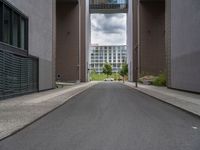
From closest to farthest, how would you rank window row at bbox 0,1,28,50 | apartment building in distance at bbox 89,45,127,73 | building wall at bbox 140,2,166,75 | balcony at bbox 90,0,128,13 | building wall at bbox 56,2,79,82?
window row at bbox 0,1,28,50, building wall at bbox 140,2,166,75, building wall at bbox 56,2,79,82, balcony at bbox 90,0,128,13, apartment building in distance at bbox 89,45,127,73

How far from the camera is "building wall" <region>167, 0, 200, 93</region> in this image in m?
24.2

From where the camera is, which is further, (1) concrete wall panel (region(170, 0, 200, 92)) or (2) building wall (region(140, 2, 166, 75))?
(2) building wall (region(140, 2, 166, 75))

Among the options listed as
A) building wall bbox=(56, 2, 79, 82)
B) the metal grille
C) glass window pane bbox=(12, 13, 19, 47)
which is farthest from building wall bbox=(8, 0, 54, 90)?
building wall bbox=(56, 2, 79, 82)

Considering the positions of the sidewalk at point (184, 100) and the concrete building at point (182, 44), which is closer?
the sidewalk at point (184, 100)

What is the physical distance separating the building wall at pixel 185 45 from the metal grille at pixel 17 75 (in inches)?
489

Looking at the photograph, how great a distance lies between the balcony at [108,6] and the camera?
87.6 metres

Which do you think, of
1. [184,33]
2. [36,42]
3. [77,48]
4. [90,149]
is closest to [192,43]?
[184,33]

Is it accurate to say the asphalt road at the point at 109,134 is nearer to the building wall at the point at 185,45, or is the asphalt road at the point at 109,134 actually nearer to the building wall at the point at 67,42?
the building wall at the point at 185,45

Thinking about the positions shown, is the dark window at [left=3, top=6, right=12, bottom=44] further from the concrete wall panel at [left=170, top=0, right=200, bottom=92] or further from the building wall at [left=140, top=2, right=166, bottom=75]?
the building wall at [left=140, top=2, right=166, bottom=75]

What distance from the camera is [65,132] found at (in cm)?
888

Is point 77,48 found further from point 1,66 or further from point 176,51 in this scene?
point 1,66

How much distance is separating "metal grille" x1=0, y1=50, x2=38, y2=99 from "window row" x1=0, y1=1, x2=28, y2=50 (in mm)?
913

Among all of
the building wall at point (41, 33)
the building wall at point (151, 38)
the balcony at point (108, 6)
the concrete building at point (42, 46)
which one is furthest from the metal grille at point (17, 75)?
the balcony at point (108, 6)

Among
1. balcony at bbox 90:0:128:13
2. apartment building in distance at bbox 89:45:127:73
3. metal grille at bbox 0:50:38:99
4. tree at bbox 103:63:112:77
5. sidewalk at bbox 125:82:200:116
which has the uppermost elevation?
balcony at bbox 90:0:128:13
